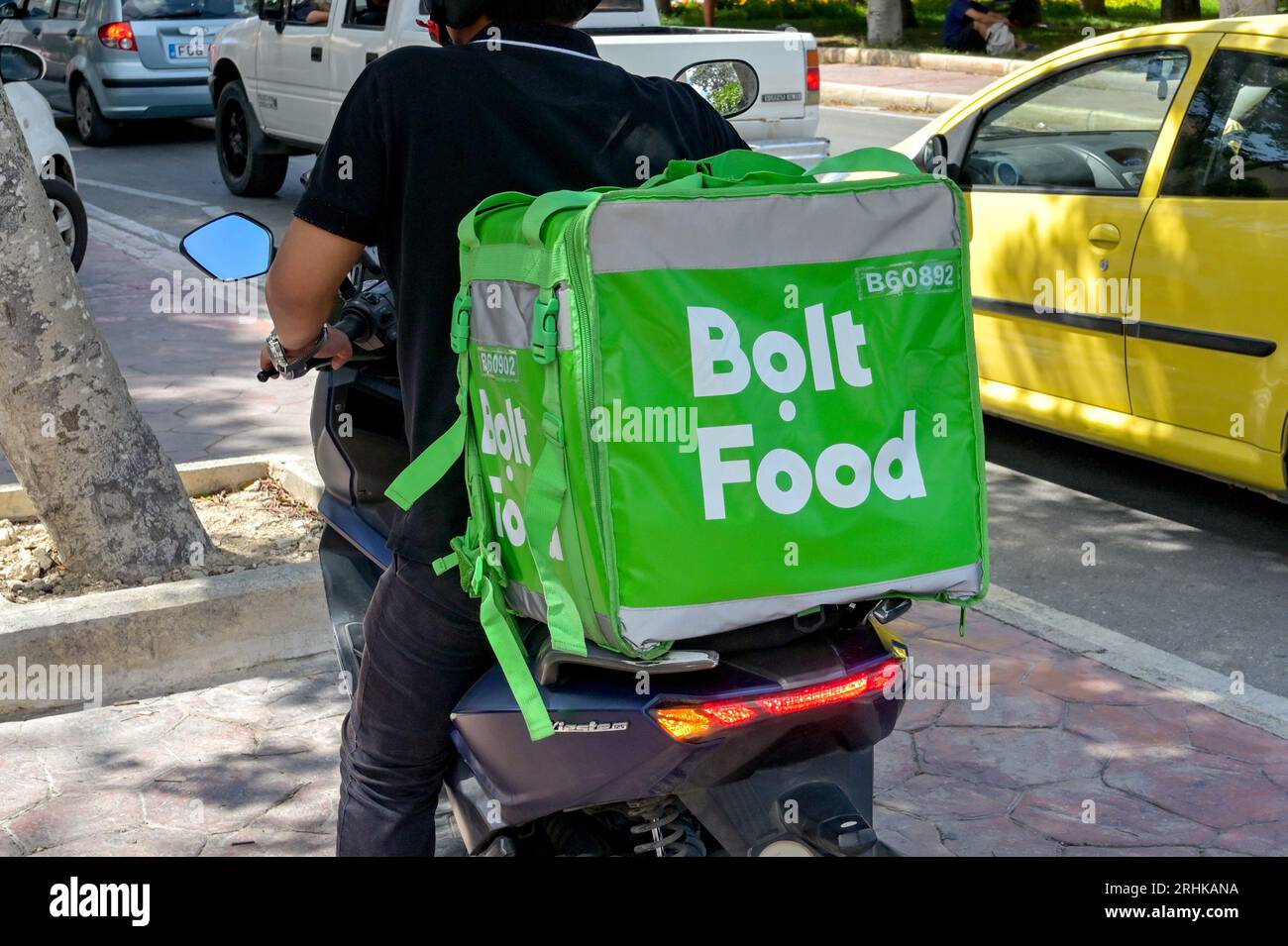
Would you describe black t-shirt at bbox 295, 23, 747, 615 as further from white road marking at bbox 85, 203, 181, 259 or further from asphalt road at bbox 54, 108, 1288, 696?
white road marking at bbox 85, 203, 181, 259

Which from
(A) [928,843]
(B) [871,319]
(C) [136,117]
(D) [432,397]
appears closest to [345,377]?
(D) [432,397]

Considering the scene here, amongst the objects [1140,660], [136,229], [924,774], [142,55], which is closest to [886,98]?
[142,55]

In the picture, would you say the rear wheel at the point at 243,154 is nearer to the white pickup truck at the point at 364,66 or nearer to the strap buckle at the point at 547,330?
the white pickup truck at the point at 364,66

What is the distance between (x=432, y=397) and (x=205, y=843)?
5.23 ft

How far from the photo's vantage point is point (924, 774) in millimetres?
3822

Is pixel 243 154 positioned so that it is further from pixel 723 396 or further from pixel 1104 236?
pixel 723 396

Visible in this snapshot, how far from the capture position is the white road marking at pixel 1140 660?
4145 mm

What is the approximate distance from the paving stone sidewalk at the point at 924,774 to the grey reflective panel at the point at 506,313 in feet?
5.45

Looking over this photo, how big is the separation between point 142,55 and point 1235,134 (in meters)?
11.9

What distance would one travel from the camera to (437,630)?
8.06 ft

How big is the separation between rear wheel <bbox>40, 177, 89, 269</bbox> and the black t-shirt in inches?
293

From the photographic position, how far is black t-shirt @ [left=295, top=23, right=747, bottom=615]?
222 centimetres

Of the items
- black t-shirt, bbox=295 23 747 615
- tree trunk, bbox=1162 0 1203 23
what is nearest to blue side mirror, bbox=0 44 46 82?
black t-shirt, bbox=295 23 747 615
